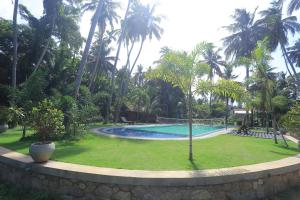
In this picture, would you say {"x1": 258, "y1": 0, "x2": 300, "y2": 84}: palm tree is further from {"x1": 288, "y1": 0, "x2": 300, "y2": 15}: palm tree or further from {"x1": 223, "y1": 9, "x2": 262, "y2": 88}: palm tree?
{"x1": 223, "y1": 9, "x2": 262, "y2": 88}: palm tree

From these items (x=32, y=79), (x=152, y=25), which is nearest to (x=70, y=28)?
(x=152, y=25)

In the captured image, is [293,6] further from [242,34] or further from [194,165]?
[194,165]

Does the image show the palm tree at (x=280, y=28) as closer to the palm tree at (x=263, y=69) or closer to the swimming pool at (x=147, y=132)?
→ the swimming pool at (x=147, y=132)

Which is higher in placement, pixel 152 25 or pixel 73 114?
pixel 152 25

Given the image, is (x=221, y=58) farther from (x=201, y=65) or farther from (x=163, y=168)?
(x=163, y=168)

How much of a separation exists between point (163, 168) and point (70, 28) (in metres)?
21.7

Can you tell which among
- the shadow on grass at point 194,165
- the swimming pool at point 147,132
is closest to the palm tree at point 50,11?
the swimming pool at point 147,132

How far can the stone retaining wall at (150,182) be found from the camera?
4582mm

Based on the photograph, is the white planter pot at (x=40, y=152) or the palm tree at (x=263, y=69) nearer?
the white planter pot at (x=40, y=152)

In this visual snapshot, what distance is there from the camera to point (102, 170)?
16.5 feet

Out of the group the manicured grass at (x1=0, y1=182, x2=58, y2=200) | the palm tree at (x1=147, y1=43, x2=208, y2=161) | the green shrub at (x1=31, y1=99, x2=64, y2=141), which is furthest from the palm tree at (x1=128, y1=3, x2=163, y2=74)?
the manicured grass at (x1=0, y1=182, x2=58, y2=200)

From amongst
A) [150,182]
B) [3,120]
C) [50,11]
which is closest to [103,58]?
[50,11]

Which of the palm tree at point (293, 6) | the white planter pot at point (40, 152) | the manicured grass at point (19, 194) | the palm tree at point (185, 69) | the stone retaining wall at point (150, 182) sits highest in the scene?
the palm tree at point (293, 6)

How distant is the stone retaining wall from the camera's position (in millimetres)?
4582
